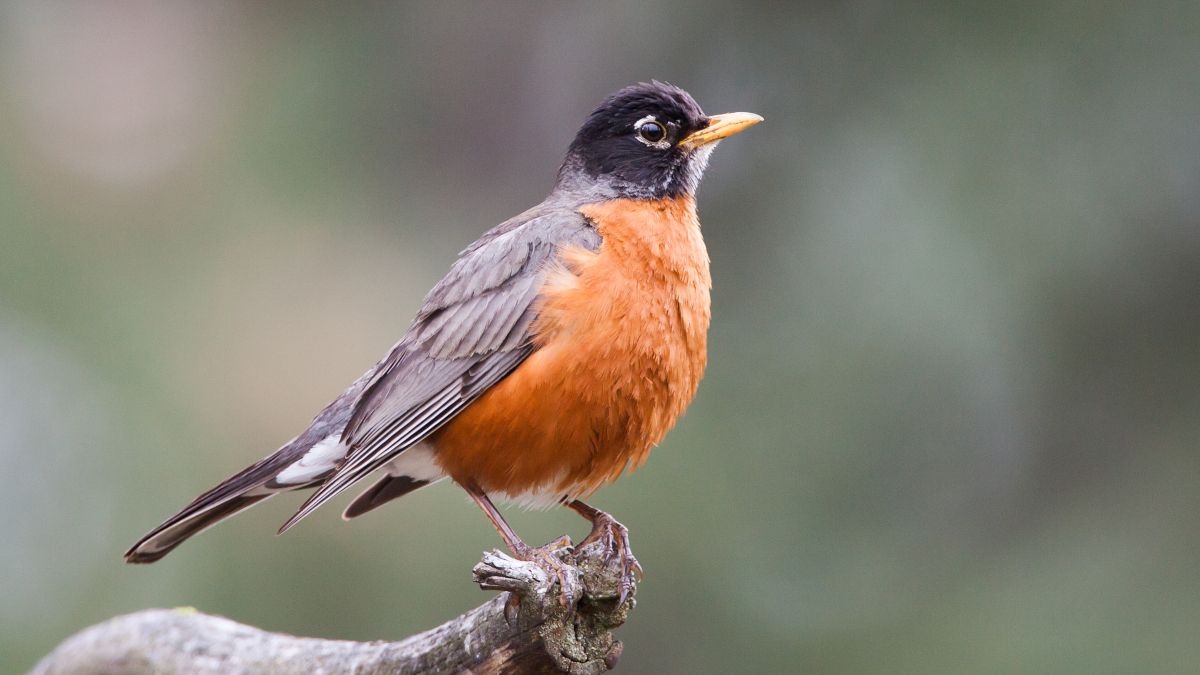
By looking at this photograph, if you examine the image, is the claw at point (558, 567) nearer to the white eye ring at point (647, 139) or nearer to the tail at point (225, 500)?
the tail at point (225, 500)

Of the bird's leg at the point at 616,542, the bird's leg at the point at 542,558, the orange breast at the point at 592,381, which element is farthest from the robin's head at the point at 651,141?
the bird's leg at the point at 542,558

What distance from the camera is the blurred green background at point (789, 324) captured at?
3.90 metres

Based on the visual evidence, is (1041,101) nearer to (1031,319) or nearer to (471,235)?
(1031,319)

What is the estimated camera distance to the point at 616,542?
122 inches

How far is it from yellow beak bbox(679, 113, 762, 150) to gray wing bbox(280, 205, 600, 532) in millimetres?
483

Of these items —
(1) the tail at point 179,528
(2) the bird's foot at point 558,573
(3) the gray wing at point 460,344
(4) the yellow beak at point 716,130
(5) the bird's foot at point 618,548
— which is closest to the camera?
(2) the bird's foot at point 558,573

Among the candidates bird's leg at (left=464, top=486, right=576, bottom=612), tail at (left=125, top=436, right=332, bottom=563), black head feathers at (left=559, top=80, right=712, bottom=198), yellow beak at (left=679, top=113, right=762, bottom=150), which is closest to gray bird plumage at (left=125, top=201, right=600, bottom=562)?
tail at (left=125, top=436, right=332, bottom=563)

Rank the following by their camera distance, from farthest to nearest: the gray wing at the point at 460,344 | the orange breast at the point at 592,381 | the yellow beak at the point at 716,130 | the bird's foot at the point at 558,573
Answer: the yellow beak at the point at 716,130 → the gray wing at the point at 460,344 → the orange breast at the point at 592,381 → the bird's foot at the point at 558,573

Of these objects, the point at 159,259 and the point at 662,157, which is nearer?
the point at 662,157

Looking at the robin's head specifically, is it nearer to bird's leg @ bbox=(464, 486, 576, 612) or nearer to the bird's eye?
the bird's eye

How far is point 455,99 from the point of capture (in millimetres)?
5156

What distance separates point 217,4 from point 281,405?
1.84 m

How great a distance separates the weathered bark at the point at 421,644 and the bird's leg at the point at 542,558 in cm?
2

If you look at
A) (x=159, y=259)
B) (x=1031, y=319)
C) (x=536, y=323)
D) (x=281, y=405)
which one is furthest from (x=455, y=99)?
(x=1031, y=319)
